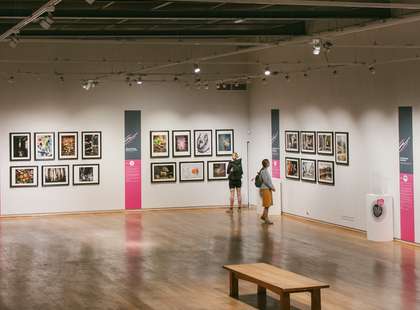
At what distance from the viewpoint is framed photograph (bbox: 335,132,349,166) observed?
65.6 feet

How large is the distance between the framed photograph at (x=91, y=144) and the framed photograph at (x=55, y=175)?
0.67m

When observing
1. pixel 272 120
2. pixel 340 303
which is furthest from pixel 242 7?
pixel 272 120

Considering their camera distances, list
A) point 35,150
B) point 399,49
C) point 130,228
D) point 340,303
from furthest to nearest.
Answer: point 35,150, point 130,228, point 399,49, point 340,303

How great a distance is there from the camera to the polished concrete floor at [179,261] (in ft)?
41.3

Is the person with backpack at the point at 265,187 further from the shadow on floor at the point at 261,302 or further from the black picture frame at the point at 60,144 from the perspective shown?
the shadow on floor at the point at 261,302

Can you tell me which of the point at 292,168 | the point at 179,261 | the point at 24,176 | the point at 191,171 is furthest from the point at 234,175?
the point at 179,261

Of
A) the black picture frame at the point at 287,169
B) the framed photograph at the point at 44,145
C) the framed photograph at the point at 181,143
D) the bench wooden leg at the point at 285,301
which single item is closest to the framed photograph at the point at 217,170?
the framed photograph at the point at 181,143

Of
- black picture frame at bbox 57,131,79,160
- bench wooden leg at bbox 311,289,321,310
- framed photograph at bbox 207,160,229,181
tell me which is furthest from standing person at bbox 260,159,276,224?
bench wooden leg at bbox 311,289,321,310

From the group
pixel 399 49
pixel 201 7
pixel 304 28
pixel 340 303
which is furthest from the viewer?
pixel 304 28

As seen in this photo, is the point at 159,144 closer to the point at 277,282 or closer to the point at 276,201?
the point at 276,201

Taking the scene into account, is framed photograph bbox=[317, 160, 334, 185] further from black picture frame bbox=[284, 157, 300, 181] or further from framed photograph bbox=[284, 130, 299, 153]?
framed photograph bbox=[284, 130, 299, 153]

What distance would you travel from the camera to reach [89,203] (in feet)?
79.0

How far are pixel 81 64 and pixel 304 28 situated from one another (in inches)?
280

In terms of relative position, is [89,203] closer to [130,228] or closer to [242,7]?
[130,228]
